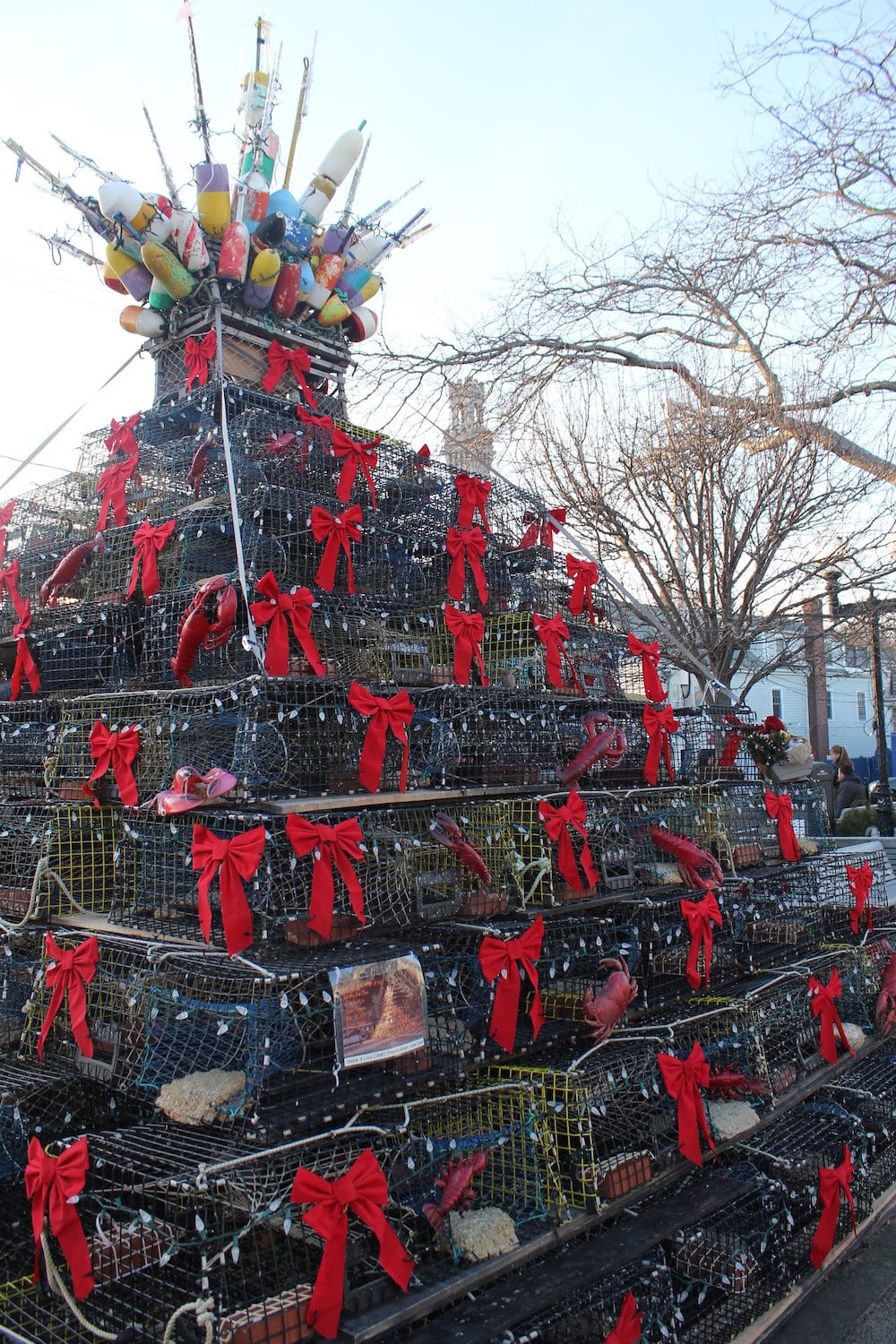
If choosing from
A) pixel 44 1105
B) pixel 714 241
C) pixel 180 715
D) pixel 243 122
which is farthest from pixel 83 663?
pixel 714 241

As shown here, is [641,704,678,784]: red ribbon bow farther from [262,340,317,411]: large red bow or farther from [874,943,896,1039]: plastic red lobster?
[262,340,317,411]: large red bow

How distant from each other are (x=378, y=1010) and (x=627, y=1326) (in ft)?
4.31

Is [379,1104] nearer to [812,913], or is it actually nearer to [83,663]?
[83,663]

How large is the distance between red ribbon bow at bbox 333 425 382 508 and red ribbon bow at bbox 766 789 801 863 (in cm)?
299

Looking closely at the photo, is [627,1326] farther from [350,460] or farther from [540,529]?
[540,529]

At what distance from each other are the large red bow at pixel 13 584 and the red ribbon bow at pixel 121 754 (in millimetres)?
1413

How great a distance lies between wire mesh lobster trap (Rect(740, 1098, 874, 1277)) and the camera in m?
4.32

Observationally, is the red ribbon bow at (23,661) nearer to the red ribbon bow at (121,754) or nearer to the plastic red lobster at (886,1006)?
the red ribbon bow at (121,754)

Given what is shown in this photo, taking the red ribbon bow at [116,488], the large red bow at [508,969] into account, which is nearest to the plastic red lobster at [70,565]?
the red ribbon bow at [116,488]

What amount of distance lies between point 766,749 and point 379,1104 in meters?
4.01

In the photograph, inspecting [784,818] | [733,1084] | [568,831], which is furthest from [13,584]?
[784,818]

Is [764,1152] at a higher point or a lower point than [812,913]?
lower

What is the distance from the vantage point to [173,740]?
431cm

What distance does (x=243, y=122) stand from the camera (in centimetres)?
553
